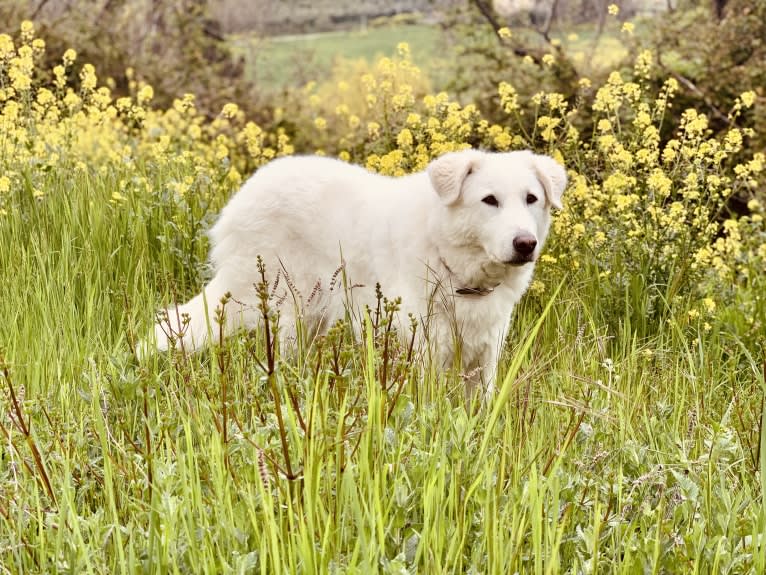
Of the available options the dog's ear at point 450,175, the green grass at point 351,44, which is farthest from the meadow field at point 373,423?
the green grass at point 351,44

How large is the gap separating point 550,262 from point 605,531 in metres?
3.24

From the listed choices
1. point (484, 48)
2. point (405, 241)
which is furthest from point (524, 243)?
point (484, 48)

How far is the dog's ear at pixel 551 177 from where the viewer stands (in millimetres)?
4473

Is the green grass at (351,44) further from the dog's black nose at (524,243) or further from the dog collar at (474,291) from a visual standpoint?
the dog's black nose at (524,243)

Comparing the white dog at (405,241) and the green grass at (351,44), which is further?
the green grass at (351,44)

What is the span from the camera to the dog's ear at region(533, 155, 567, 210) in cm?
447

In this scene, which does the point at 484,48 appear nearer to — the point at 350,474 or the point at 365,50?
the point at 350,474

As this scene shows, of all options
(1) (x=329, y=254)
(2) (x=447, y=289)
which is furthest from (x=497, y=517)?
(1) (x=329, y=254)

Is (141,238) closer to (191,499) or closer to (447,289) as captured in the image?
(447,289)

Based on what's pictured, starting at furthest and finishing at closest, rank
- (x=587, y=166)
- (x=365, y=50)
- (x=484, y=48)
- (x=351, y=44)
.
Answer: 1. (x=351, y=44)
2. (x=365, y=50)
3. (x=484, y=48)
4. (x=587, y=166)

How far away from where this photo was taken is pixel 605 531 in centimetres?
258

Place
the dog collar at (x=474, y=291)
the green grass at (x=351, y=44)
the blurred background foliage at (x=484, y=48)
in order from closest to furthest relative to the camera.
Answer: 1. the dog collar at (x=474, y=291)
2. the blurred background foliage at (x=484, y=48)
3. the green grass at (x=351, y=44)

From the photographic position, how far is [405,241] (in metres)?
4.59

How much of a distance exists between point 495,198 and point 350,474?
7.67 feet
